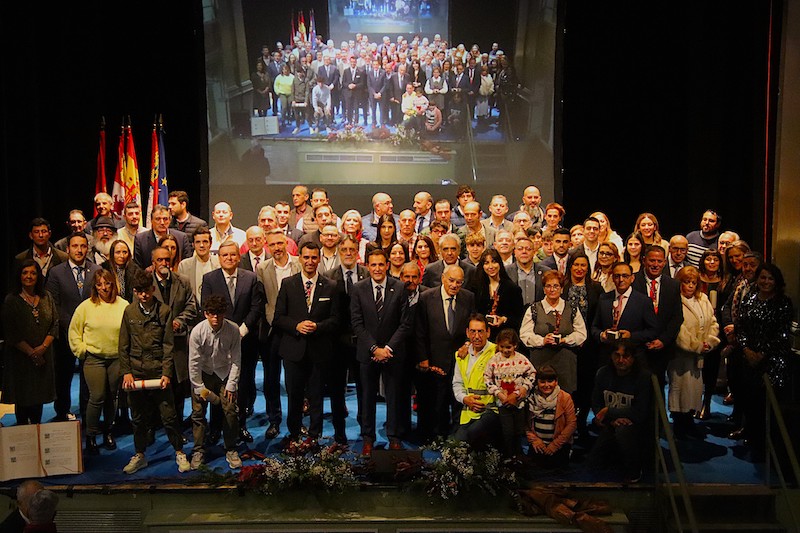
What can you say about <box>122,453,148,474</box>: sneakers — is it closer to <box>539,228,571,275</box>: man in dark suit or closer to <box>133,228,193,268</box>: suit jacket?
<box>133,228,193,268</box>: suit jacket

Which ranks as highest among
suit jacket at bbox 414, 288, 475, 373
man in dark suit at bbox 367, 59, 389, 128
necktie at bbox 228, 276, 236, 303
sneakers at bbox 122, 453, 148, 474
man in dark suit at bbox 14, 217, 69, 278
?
man in dark suit at bbox 367, 59, 389, 128

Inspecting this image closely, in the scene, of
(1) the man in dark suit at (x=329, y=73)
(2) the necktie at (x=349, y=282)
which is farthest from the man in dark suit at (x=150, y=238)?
(1) the man in dark suit at (x=329, y=73)

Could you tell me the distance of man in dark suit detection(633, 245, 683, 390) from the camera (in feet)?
21.9

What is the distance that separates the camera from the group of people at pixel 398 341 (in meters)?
6.24

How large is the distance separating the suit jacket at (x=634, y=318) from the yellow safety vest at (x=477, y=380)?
824 millimetres

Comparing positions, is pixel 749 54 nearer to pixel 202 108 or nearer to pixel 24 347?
pixel 202 108

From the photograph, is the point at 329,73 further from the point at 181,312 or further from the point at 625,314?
the point at 625,314

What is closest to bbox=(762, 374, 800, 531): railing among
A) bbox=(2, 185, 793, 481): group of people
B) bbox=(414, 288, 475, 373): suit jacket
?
bbox=(2, 185, 793, 481): group of people

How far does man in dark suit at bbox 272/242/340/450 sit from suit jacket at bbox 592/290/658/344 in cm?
178

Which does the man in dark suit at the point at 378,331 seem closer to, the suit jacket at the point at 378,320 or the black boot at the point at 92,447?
the suit jacket at the point at 378,320

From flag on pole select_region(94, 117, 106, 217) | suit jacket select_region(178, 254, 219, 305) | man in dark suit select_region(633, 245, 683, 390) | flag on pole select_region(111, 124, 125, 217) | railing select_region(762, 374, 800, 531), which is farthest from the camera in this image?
flag on pole select_region(94, 117, 106, 217)

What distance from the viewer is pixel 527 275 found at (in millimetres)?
6945

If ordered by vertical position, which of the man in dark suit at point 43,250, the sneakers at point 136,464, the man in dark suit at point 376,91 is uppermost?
the man in dark suit at point 376,91

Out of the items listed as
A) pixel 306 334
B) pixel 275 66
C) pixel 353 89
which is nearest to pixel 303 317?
pixel 306 334
